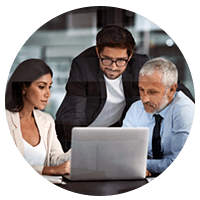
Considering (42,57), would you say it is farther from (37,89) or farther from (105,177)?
(105,177)

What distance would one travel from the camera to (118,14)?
2074mm

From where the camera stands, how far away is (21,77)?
6.86 feet

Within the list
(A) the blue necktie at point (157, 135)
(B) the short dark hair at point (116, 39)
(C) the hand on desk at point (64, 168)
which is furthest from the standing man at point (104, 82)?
(A) the blue necktie at point (157, 135)

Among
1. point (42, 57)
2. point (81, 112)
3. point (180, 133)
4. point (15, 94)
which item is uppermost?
point (42, 57)

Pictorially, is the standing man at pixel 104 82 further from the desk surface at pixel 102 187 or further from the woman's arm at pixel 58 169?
the desk surface at pixel 102 187

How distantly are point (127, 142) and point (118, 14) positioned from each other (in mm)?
1055

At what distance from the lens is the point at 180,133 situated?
209cm

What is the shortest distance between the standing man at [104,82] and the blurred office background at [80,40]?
53 millimetres

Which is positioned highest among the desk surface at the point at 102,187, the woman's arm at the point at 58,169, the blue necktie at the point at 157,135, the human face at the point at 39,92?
the human face at the point at 39,92

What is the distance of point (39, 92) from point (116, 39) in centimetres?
77

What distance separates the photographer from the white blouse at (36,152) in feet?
7.00

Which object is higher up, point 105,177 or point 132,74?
point 132,74

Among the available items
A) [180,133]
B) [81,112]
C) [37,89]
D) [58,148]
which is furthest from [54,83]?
[180,133]

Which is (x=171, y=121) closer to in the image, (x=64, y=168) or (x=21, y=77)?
(x=64, y=168)
